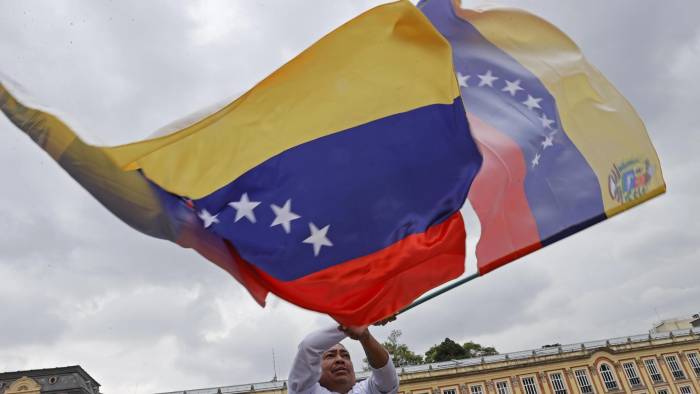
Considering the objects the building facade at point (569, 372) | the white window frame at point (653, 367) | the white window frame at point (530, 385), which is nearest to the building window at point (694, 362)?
the building facade at point (569, 372)

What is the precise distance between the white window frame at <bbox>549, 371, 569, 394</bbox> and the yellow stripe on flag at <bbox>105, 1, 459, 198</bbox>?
147 ft

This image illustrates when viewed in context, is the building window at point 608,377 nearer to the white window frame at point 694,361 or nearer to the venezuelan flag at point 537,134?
the white window frame at point 694,361

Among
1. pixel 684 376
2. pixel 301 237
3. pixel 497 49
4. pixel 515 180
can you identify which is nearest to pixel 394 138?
pixel 301 237

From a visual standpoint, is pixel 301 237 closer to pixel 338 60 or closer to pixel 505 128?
pixel 338 60

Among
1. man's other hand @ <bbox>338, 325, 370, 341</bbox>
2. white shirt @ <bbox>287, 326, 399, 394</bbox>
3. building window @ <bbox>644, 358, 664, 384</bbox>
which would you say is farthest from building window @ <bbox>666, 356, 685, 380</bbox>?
white shirt @ <bbox>287, 326, 399, 394</bbox>

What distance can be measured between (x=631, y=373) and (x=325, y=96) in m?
49.6

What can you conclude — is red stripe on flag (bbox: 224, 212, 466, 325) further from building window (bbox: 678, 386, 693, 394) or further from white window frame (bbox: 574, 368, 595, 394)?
building window (bbox: 678, 386, 693, 394)

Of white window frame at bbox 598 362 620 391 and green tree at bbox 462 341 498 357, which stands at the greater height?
green tree at bbox 462 341 498 357

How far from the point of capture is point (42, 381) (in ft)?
111

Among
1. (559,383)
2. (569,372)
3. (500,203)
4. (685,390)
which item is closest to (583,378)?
(569,372)

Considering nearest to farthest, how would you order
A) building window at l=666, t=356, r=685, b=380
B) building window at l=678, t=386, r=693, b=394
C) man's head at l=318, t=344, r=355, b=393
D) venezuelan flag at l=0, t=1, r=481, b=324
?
venezuelan flag at l=0, t=1, r=481, b=324, man's head at l=318, t=344, r=355, b=393, building window at l=678, t=386, r=693, b=394, building window at l=666, t=356, r=685, b=380

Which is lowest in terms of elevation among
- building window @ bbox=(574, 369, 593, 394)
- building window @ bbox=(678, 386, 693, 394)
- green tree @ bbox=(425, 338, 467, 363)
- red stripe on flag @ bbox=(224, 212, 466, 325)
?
red stripe on flag @ bbox=(224, 212, 466, 325)

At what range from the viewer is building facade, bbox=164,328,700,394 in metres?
40.6

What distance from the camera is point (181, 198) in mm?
3188
